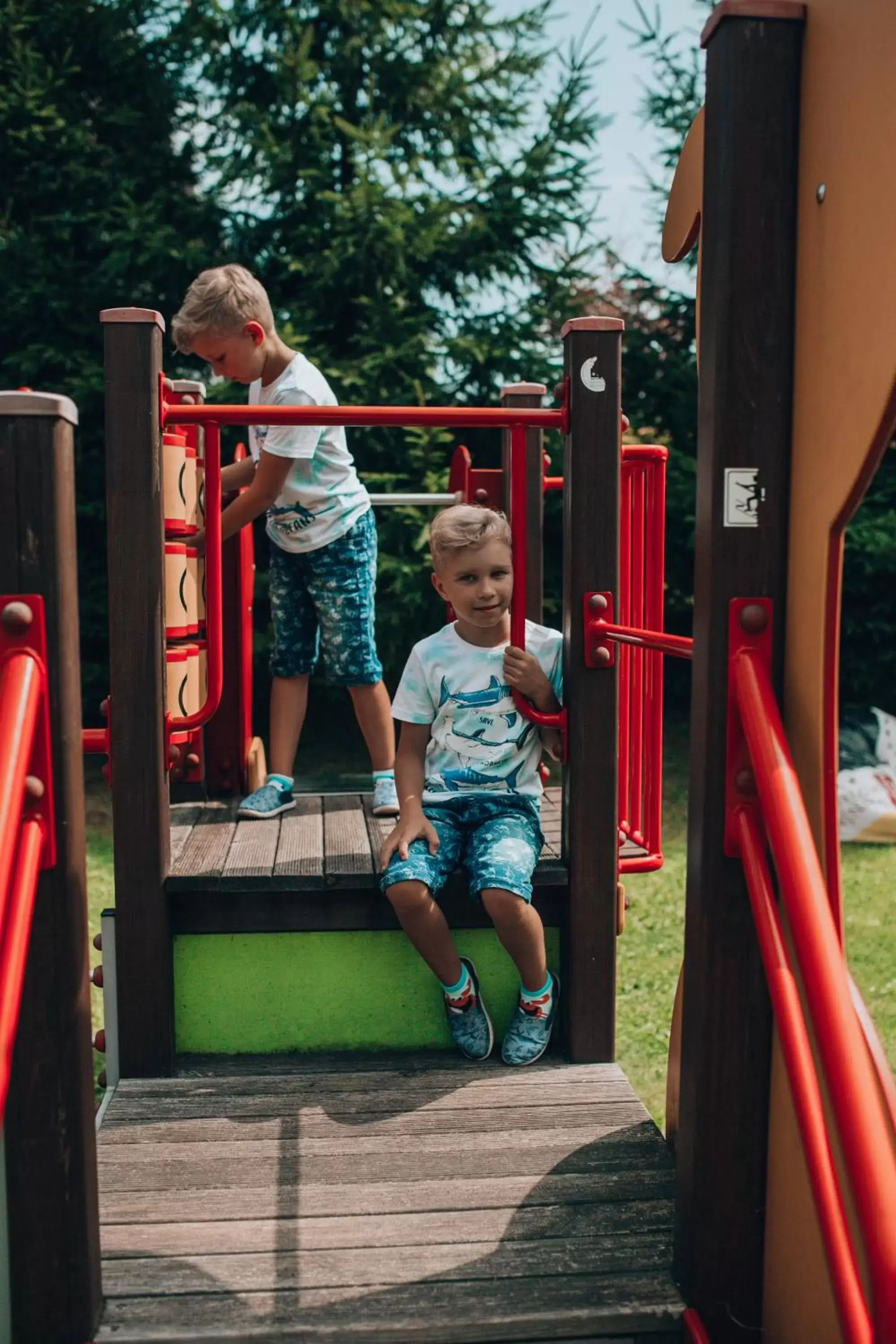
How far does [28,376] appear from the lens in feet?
25.1

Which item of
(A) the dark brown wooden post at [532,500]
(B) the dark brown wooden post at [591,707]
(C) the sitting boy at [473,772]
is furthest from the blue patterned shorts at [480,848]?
(A) the dark brown wooden post at [532,500]

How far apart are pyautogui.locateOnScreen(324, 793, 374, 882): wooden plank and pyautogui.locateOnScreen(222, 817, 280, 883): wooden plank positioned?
0.41 ft

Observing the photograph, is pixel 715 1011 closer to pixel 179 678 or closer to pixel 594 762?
pixel 594 762

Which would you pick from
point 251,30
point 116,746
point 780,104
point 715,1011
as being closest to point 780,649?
point 715,1011

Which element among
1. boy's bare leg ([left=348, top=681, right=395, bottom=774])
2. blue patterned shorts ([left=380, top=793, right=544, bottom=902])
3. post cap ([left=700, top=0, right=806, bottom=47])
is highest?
post cap ([left=700, top=0, right=806, bottom=47])

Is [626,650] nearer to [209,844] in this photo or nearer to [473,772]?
[473,772]

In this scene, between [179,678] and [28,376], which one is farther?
[28,376]

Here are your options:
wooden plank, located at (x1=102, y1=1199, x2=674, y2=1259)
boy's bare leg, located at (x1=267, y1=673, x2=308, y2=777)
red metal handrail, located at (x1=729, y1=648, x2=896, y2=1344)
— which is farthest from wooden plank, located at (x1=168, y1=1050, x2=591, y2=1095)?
red metal handrail, located at (x1=729, y1=648, x2=896, y2=1344)

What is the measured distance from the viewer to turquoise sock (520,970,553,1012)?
104 inches

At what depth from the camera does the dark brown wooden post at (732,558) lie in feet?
5.32

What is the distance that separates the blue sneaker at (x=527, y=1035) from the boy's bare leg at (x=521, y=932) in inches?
2.0

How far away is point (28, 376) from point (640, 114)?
4.40 m

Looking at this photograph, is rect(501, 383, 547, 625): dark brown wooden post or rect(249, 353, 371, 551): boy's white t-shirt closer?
rect(249, 353, 371, 551): boy's white t-shirt

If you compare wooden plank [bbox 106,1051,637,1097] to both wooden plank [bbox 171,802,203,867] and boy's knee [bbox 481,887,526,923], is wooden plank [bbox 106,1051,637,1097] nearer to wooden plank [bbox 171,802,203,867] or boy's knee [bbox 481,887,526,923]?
boy's knee [bbox 481,887,526,923]
